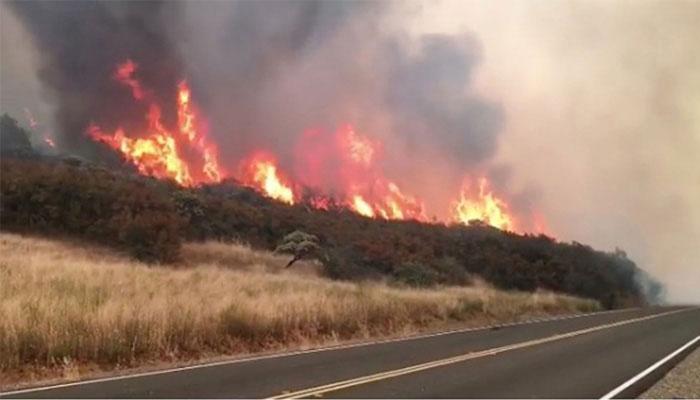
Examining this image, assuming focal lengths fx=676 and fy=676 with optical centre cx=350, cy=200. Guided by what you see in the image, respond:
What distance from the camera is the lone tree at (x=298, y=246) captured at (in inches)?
1759

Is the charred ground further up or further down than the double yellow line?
further up

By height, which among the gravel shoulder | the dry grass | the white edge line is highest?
the dry grass

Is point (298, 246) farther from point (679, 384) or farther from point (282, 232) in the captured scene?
point (679, 384)

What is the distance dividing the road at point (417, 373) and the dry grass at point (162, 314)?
1.74m

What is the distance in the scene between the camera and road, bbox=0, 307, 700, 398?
928 cm

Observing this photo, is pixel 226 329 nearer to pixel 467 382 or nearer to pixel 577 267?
pixel 467 382

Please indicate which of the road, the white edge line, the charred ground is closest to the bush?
the charred ground

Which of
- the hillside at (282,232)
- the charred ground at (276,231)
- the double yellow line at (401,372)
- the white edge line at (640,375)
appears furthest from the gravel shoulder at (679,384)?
the charred ground at (276,231)

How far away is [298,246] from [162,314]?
30590 millimetres

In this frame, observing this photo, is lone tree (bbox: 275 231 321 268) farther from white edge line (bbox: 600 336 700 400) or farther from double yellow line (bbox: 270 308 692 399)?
white edge line (bbox: 600 336 700 400)

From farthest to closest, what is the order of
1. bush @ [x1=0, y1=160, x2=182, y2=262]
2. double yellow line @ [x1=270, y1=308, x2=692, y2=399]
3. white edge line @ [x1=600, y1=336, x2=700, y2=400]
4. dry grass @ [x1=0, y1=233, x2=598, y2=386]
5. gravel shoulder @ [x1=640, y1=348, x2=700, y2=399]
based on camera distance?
bush @ [x1=0, y1=160, x2=182, y2=262]
dry grass @ [x1=0, y1=233, x2=598, y2=386]
gravel shoulder @ [x1=640, y1=348, x2=700, y2=399]
white edge line @ [x1=600, y1=336, x2=700, y2=400]
double yellow line @ [x1=270, y1=308, x2=692, y2=399]

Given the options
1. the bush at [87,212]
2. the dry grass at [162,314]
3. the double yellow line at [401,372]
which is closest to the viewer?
the double yellow line at [401,372]

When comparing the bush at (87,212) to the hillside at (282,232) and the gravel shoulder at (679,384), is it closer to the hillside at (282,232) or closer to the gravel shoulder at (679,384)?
the hillside at (282,232)

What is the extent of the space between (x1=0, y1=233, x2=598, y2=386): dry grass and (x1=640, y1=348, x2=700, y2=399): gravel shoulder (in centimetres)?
796
